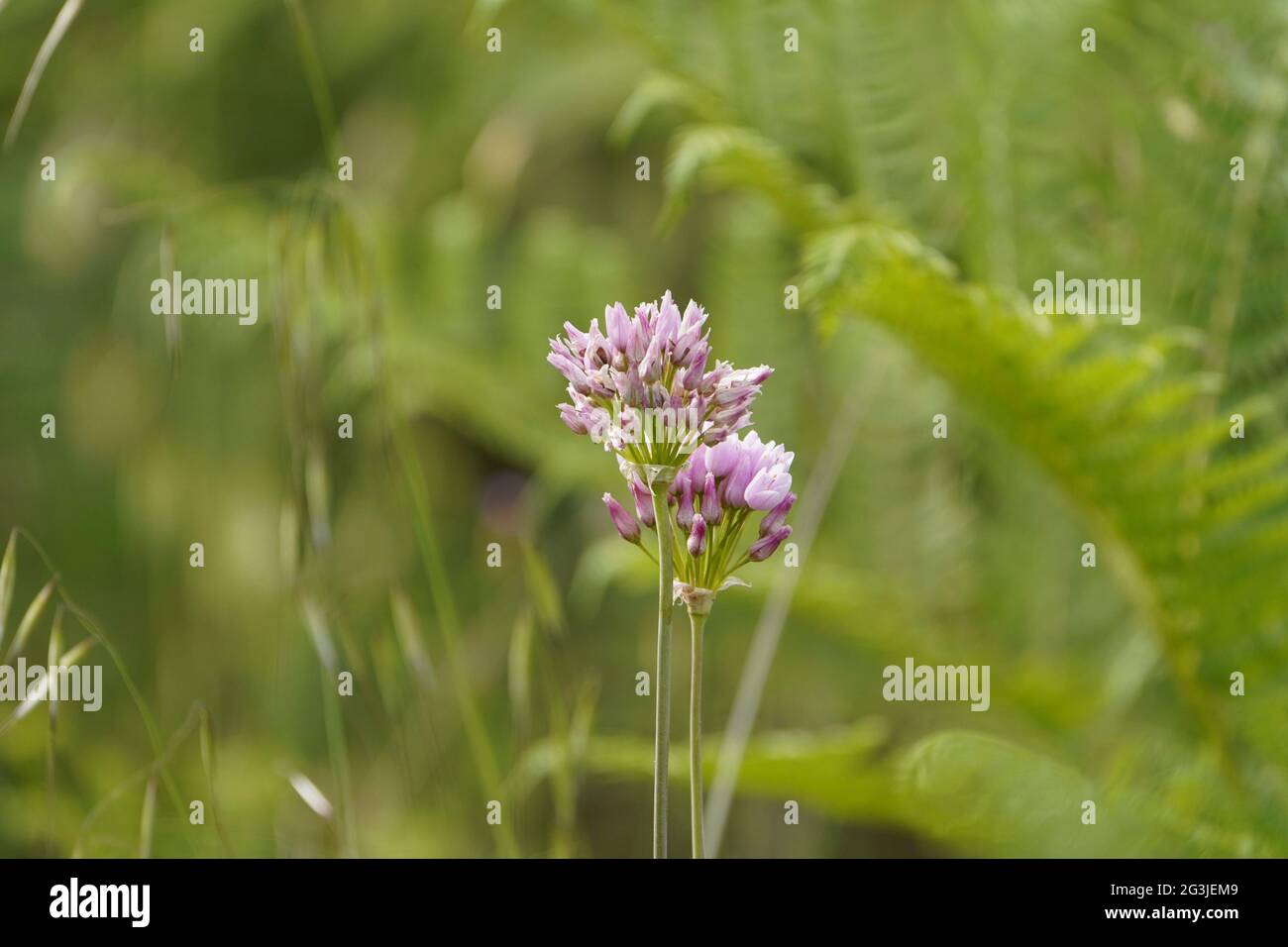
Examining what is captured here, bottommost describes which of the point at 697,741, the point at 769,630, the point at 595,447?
the point at 697,741

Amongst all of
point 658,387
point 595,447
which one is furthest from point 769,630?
point 658,387

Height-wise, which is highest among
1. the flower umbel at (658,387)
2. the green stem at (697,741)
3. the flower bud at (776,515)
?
the flower umbel at (658,387)

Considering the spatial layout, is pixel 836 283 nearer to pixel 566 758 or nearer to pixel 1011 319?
pixel 1011 319

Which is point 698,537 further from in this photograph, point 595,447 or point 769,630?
point 595,447

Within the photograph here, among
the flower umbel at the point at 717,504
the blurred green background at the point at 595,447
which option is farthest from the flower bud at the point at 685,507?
the blurred green background at the point at 595,447

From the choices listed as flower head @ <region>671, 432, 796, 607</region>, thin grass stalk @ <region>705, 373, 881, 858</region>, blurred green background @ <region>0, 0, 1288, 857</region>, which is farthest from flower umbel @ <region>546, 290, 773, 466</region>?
thin grass stalk @ <region>705, 373, 881, 858</region>

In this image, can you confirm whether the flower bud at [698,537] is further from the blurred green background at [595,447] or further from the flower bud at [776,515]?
the blurred green background at [595,447]

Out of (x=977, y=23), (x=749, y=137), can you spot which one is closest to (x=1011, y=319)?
(x=749, y=137)

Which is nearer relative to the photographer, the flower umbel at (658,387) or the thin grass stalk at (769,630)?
Result: the flower umbel at (658,387)
